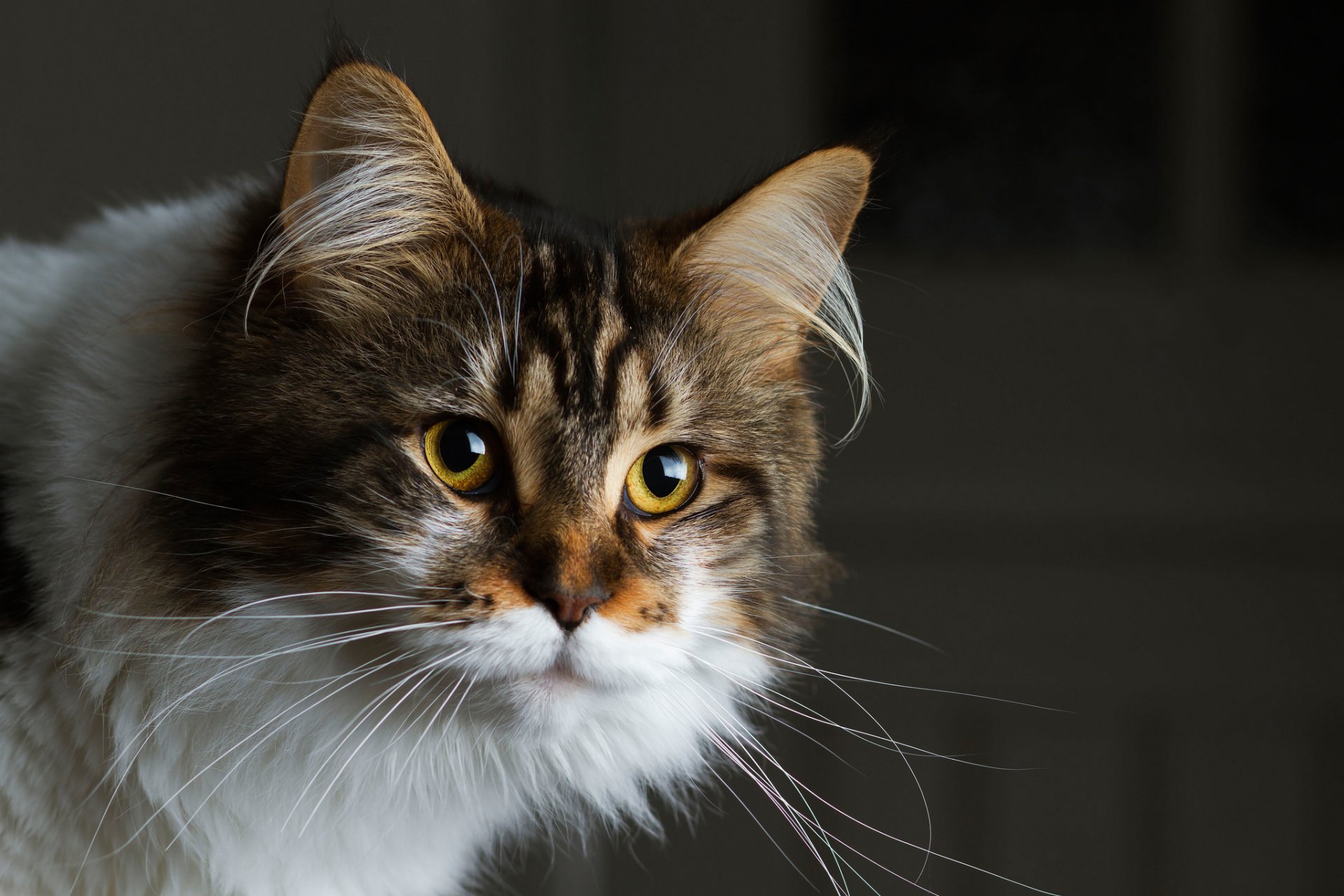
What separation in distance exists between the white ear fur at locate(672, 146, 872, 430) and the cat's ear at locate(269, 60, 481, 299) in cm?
25

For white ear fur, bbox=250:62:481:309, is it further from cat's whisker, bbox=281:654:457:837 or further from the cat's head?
cat's whisker, bbox=281:654:457:837

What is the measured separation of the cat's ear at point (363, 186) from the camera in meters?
0.94

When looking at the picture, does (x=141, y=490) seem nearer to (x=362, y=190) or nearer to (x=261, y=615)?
(x=261, y=615)

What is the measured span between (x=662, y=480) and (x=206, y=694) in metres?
0.45

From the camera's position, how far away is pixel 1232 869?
92.0 inches

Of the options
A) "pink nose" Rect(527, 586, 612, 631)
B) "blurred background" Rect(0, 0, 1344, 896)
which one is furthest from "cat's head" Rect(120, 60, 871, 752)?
"blurred background" Rect(0, 0, 1344, 896)

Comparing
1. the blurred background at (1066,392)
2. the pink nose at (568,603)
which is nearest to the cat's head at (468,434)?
the pink nose at (568,603)

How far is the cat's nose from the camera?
0.91 metres

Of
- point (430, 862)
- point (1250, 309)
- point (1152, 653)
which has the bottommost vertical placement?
point (430, 862)

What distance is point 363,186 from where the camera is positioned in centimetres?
101

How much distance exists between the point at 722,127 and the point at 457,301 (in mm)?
1486

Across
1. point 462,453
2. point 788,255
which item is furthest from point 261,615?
point 788,255

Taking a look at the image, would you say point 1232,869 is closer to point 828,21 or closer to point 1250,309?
point 1250,309

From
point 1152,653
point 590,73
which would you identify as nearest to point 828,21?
point 590,73
